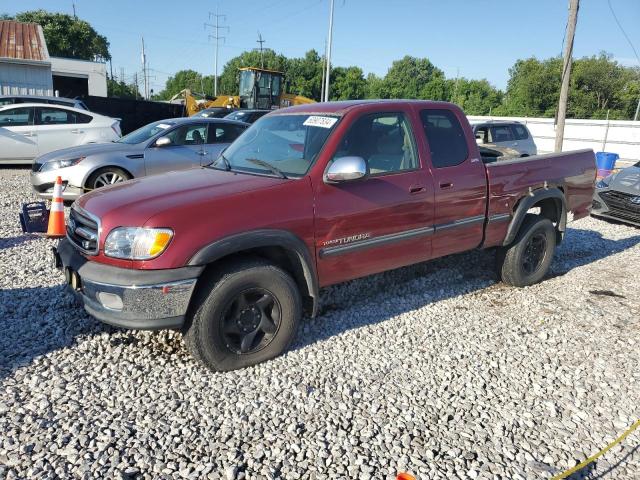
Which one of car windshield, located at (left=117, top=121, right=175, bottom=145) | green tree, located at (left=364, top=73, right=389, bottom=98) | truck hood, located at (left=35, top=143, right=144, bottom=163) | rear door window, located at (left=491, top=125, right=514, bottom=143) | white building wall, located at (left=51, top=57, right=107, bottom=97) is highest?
green tree, located at (left=364, top=73, right=389, bottom=98)

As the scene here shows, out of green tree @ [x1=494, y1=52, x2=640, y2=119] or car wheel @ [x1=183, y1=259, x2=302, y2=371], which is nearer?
car wheel @ [x1=183, y1=259, x2=302, y2=371]

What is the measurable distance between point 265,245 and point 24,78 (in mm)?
24918

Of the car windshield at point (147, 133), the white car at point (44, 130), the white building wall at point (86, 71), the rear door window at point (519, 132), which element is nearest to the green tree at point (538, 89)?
the white building wall at point (86, 71)

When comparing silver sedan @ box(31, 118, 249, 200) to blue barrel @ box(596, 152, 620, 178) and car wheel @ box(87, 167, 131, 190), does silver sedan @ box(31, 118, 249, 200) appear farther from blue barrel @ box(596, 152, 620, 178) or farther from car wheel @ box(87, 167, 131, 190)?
blue barrel @ box(596, 152, 620, 178)

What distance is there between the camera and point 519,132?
44.1 ft

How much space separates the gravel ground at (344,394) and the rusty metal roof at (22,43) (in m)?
22.8

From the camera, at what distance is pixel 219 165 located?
4.31 meters

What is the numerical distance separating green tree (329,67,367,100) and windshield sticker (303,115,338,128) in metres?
80.6

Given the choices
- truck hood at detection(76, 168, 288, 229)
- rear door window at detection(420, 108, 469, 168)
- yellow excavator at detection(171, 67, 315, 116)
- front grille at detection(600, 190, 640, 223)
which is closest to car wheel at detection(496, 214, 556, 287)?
rear door window at detection(420, 108, 469, 168)

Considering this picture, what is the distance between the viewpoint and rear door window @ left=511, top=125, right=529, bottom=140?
13.4m

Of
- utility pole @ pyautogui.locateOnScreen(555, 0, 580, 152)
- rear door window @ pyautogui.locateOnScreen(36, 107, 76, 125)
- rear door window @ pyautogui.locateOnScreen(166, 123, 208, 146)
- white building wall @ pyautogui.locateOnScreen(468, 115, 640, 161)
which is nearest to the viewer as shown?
rear door window @ pyautogui.locateOnScreen(166, 123, 208, 146)

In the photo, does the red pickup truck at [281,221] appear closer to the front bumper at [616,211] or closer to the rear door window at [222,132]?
the rear door window at [222,132]

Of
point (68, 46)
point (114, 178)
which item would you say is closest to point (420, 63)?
point (68, 46)

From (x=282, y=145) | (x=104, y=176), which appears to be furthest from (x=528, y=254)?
(x=104, y=176)
